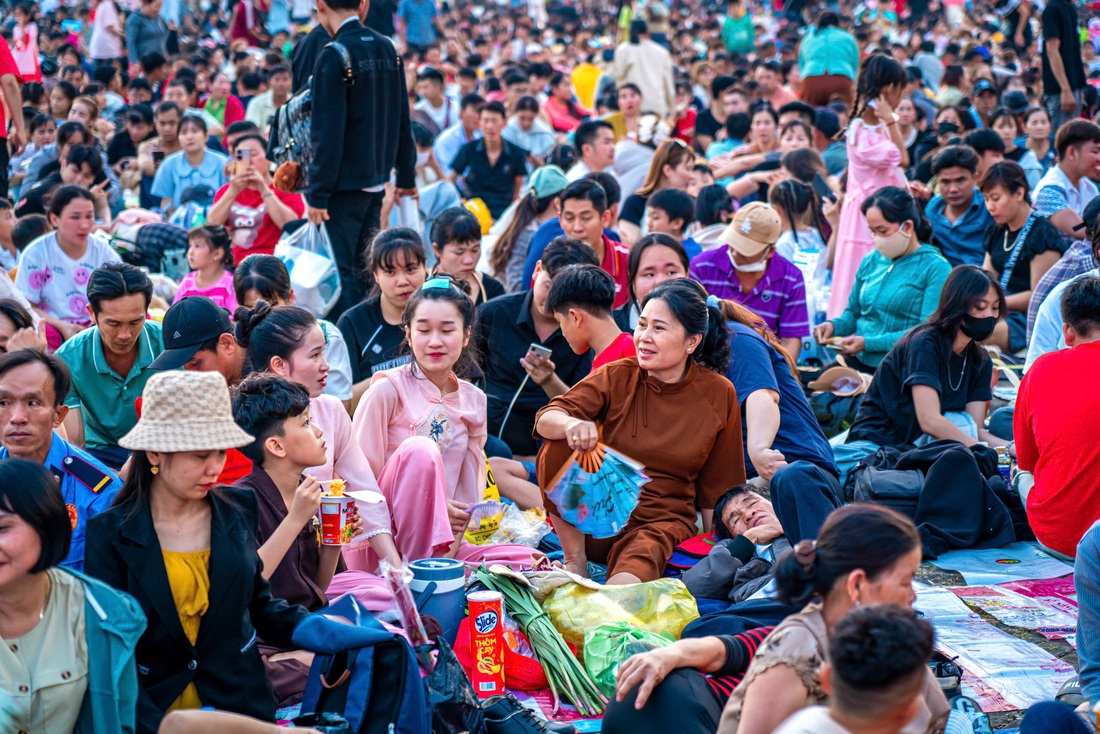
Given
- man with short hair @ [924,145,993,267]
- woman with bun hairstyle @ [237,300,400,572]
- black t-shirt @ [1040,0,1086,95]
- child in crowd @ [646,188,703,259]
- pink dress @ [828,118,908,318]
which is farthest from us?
black t-shirt @ [1040,0,1086,95]

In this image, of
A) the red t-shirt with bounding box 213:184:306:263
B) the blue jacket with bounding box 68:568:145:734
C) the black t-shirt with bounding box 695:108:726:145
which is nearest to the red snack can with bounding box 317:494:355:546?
the blue jacket with bounding box 68:568:145:734

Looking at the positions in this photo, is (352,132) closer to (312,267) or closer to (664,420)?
(312,267)

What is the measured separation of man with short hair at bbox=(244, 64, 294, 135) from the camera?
12586mm

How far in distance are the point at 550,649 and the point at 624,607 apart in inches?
10.7

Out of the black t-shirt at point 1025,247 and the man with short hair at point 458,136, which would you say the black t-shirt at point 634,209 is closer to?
the black t-shirt at point 1025,247

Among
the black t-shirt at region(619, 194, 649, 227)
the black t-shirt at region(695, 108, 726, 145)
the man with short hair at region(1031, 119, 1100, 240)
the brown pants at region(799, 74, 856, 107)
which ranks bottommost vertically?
the black t-shirt at region(619, 194, 649, 227)

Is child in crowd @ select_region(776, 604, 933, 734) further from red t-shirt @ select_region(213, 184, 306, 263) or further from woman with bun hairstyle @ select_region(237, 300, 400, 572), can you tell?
red t-shirt @ select_region(213, 184, 306, 263)

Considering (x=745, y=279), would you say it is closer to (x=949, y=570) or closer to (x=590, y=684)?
(x=949, y=570)

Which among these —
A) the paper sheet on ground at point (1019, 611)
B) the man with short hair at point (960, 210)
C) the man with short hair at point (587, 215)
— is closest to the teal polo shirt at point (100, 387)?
the man with short hair at point (587, 215)

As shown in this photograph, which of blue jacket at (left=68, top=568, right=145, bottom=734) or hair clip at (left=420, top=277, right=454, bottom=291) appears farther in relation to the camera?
hair clip at (left=420, top=277, right=454, bottom=291)

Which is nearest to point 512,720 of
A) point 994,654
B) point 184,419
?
point 184,419

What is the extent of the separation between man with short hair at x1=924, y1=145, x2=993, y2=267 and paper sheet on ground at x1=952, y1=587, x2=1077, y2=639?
380 centimetres

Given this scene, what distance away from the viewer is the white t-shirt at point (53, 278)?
626cm

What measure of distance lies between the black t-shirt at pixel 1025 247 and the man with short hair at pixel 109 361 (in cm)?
491
